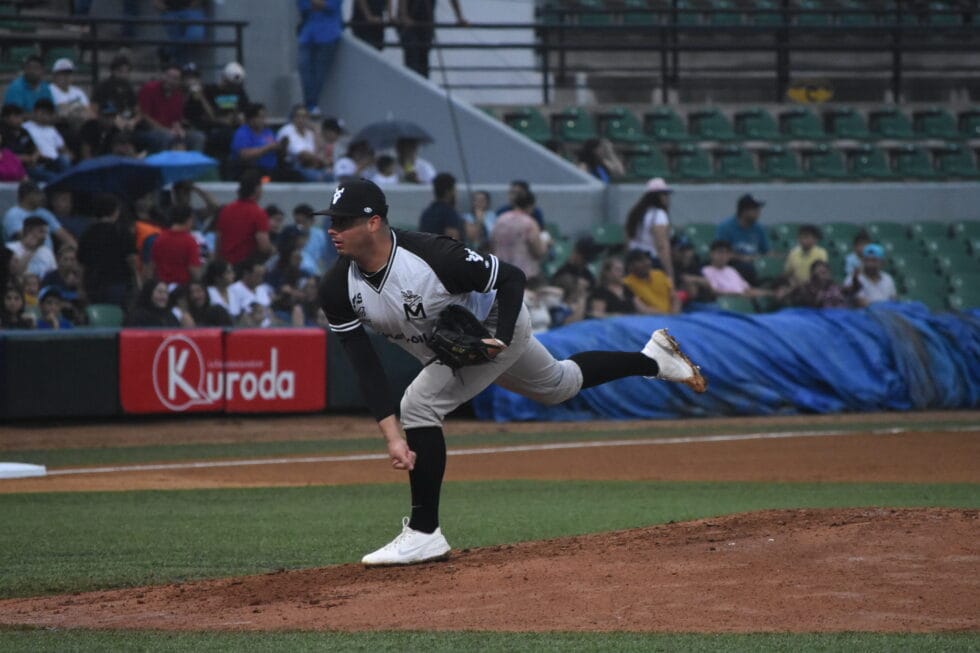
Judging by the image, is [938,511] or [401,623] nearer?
[401,623]

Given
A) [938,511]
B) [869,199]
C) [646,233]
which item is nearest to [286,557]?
[938,511]

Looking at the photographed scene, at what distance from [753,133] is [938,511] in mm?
16131

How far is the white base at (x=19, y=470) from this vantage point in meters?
11.5

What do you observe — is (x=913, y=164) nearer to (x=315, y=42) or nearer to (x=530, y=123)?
(x=530, y=123)

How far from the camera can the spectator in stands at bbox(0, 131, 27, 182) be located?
15461 mm

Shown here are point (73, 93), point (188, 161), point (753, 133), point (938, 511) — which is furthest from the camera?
point (753, 133)

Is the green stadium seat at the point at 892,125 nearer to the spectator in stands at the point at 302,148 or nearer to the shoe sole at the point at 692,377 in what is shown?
the spectator in stands at the point at 302,148

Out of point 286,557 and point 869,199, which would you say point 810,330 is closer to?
point 869,199

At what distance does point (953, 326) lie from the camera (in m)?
16.3

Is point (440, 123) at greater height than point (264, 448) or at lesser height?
greater

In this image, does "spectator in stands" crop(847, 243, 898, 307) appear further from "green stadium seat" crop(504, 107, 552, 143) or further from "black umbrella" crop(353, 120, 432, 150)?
"black umbrella" crop(353, 120, 432, 150)

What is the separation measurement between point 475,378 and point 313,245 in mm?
9686

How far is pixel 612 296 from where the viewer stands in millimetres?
16391

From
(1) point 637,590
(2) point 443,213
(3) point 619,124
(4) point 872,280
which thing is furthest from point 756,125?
(1) point 637,590
